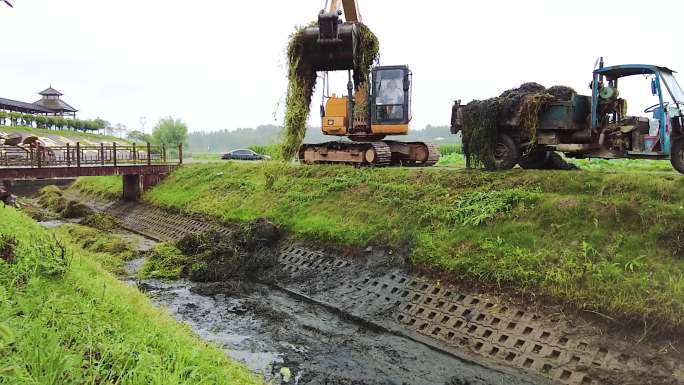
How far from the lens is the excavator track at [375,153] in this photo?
15.5m

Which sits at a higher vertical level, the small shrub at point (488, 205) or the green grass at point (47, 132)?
the green grass at point (47, 132)

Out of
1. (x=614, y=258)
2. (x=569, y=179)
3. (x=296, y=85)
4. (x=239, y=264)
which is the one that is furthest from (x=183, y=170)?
(x=614, y=258)

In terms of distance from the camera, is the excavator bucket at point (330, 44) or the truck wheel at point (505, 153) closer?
the truck wheel at point (505, 153)

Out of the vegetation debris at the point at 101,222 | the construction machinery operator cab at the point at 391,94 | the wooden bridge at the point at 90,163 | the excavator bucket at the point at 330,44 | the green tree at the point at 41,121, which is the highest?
the green tree at the point at 41,121

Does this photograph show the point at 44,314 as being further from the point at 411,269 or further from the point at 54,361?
the point at 411,269

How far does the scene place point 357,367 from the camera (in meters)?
7.25

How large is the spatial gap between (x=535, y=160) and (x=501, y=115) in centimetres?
157

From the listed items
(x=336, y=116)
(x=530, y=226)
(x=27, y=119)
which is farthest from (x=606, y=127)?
(x=27, y=119)

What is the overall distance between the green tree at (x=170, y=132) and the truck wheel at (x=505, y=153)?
55.6m

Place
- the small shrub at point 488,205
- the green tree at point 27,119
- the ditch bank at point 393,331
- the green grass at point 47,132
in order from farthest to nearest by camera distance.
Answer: the green tree at point 27,119 < the green grass at point 47,132 < the small shrub at point 488,205 < the ditch bank at point 393,331

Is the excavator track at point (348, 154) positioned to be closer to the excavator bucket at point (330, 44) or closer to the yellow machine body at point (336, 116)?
the yellow machine body at point (336, 116)

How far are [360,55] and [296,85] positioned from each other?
200 cm

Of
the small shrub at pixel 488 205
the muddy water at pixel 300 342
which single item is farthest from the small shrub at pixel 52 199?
the small shrub at pixel 488 205

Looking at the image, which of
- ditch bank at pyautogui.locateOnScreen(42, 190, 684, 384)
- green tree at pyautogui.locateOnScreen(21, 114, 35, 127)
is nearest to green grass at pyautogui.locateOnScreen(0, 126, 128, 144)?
green tree at pyautogui.locateOnScreen(21, 114, 35, 127)
